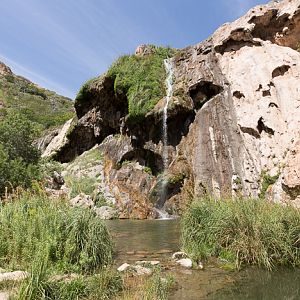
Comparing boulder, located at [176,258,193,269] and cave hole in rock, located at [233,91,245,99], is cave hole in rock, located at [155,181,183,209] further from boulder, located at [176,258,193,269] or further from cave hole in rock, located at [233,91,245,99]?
boulder, located at [176,258,193,269]

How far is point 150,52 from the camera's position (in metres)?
33.0

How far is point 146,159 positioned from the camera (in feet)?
92.8

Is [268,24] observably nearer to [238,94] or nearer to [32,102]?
[238,94]

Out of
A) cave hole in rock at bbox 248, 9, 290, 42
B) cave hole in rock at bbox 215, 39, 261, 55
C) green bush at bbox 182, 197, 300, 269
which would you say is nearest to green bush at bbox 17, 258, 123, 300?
green bush at bbox 182, 197, 300, 269

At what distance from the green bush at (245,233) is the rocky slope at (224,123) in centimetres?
920

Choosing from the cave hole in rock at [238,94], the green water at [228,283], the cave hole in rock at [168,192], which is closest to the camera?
the green water at [228,283]

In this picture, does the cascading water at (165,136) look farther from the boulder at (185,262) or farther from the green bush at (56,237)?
the green bush at (56,237)

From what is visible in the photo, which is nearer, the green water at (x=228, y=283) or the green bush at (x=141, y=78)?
the green water at (x=228, y=283)

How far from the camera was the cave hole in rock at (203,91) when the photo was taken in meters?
25.2

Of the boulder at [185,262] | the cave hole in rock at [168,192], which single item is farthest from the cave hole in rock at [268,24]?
the boulder at [185,262]

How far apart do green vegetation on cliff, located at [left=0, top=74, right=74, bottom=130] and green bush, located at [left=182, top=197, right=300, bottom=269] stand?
58.1 metres

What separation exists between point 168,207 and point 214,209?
47.6 ft

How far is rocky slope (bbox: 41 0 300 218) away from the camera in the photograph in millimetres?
21391

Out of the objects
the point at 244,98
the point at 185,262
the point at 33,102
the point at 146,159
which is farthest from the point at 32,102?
the point at 185,262
